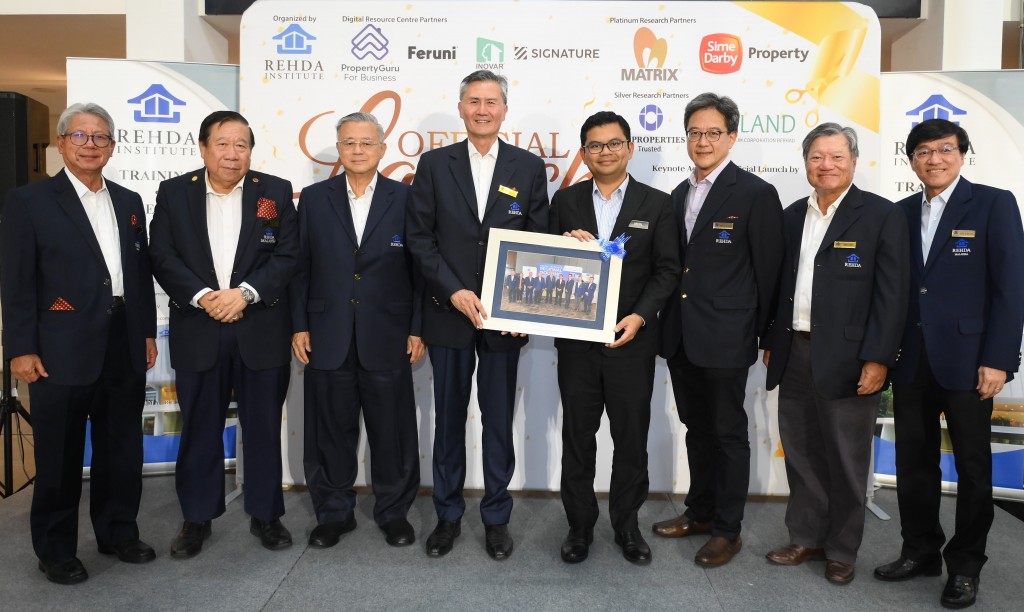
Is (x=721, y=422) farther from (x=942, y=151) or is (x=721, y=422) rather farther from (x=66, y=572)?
(x=66, y=572)

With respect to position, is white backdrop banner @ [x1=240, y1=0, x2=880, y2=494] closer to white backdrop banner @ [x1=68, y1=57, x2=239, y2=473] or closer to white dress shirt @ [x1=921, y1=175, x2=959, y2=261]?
white backdrop banner @ [x1=68, y1=57, x2=239, y2=473]

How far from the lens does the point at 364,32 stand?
3.91 meters

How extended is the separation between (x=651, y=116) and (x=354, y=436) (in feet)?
7.57

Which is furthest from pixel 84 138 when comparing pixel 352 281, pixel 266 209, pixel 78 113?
pixel 352 281

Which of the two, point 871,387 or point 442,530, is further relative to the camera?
point 442,530

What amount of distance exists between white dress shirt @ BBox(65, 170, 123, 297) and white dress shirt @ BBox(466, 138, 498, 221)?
1.53 meters

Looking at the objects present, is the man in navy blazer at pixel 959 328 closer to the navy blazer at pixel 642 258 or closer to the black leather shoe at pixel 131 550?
the navy blazer at pixel 642 258

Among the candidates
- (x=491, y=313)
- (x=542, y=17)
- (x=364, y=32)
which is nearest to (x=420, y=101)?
(x=364, y=32)

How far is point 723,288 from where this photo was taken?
9.82ft

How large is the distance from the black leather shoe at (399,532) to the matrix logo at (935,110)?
3.59m

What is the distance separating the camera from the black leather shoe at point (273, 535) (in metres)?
3.18

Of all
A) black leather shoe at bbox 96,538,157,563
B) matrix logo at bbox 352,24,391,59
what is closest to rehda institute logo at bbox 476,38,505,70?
matrix logo at bbox 352,24,391,59

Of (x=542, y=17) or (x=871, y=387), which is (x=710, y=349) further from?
(x=542, y=17)

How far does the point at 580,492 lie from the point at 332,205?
5.58ft
